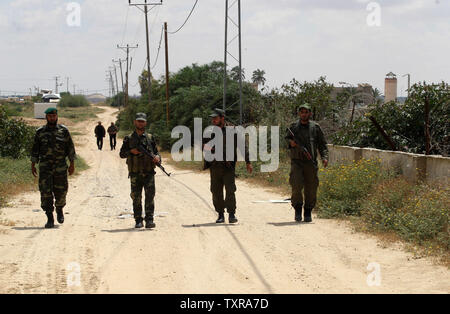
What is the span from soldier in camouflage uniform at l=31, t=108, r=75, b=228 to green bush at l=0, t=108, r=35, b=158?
1068 centimetres

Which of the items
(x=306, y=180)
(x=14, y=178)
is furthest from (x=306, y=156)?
(x=14, y=178)

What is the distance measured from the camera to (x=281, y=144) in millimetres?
20766

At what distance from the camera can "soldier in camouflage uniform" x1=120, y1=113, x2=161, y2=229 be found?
920 cm

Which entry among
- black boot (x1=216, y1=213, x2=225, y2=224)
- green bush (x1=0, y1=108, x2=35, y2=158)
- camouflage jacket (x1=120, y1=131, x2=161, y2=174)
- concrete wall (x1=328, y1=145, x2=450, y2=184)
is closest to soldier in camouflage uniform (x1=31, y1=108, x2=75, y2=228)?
camouflage jacket (x1=120, y1=131, x2=161, y2=174)

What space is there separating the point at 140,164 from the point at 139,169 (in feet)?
0.26

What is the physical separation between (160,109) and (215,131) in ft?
107

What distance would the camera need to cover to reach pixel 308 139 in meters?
9.78

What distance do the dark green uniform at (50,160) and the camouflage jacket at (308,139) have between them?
3.48 metres

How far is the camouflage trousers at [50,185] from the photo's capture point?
9250mm

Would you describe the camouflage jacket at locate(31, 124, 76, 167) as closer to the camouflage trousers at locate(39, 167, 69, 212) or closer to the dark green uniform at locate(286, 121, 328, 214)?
the camouflage trousers at locate(39, 167, 69, 212)

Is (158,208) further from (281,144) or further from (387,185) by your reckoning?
(281,144)

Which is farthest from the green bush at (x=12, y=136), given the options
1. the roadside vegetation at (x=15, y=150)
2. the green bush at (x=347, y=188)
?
the green bush at (x=347, y=188)

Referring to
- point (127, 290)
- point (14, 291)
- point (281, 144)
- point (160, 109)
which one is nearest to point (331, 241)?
point (127, 290)

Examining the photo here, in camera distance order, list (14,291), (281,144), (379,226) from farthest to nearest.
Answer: (281,144) → (379,226) → (14,291)
